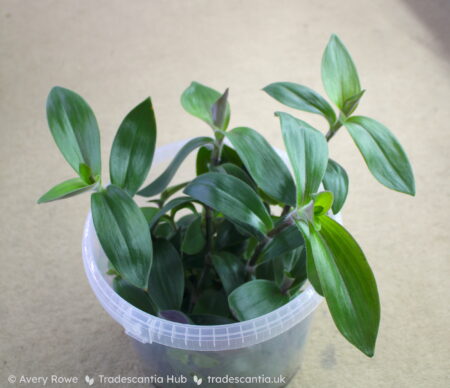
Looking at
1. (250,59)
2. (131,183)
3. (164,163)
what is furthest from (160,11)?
(131,183)

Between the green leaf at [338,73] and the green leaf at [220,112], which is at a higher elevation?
the green leaf at [338,73]

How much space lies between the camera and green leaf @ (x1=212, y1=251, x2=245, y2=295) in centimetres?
70

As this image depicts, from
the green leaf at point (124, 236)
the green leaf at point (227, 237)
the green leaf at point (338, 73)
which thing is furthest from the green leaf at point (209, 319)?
the green leaf at point (338, 73)

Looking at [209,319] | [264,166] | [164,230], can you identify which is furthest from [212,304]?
[264,166]

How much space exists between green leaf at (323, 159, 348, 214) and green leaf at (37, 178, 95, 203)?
0.93 ft

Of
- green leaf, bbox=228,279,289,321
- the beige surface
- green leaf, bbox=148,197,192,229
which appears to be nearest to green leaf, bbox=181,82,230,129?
green leaf, bbox=148,197,192,229

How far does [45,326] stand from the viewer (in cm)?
97

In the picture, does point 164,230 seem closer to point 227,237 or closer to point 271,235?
point 227,237

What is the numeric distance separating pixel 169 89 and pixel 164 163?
0.52 m

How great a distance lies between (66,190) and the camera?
1.85ft

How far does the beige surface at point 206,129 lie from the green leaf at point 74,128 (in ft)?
1.57

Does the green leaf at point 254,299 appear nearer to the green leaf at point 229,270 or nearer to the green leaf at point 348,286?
the green leaf at point 229,270

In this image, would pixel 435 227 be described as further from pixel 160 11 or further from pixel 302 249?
pixel 160 11

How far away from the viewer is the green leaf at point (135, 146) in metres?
0.63
